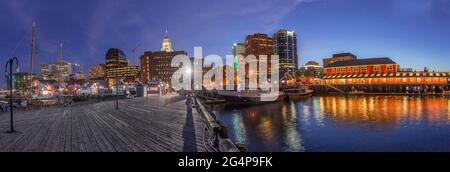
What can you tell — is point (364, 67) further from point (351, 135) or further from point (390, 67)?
point (351, 135)

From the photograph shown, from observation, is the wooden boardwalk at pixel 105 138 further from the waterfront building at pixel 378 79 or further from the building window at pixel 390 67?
the building window at pixel 390 67

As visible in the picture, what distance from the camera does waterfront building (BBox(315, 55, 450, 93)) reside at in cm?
9931

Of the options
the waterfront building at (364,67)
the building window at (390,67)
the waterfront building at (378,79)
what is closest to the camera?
the waterfront building at (378,79)

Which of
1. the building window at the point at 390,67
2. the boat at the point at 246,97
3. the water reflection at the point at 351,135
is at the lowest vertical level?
the water reflection at the point at 351,135

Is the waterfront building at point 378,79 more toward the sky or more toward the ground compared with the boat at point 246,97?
more toward the sky

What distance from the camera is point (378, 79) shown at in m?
105

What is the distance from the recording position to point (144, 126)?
54.5ft

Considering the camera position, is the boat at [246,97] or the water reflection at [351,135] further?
the boat at [246,97]

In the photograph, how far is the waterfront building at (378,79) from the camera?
9931 centimetres

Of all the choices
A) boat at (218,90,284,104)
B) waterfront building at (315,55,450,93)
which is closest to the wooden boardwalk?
boat at (218,90,284,104)

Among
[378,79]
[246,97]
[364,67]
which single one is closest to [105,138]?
[246,97]

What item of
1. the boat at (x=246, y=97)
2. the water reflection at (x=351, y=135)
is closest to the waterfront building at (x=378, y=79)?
the boat at (x=246, y=97)
